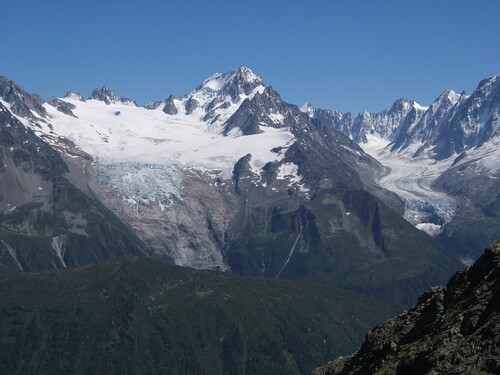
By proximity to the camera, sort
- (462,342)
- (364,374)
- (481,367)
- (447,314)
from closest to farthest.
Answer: (481,367) < (462,342) < (447,314) < (364,374)

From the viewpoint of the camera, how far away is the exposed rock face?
1908 inches

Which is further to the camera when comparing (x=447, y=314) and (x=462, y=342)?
(x=447, y=314)

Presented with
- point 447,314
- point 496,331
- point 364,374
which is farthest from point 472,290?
point 496,331

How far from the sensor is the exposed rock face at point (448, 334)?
48.5 meters

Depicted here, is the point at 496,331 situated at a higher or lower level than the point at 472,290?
lower

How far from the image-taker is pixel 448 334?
5425cm

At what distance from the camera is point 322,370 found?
8550 centimetres

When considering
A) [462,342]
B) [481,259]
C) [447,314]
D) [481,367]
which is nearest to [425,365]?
[462,342]

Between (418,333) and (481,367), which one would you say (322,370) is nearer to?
(418,333)

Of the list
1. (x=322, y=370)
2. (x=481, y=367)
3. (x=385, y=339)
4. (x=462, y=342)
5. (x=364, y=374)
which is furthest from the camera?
(x=322, y=370)

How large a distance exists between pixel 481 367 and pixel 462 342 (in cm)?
462

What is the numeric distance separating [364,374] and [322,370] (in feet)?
68.9

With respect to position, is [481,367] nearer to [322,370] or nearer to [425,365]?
[425,365]

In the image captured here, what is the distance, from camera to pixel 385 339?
70750 millimetres
